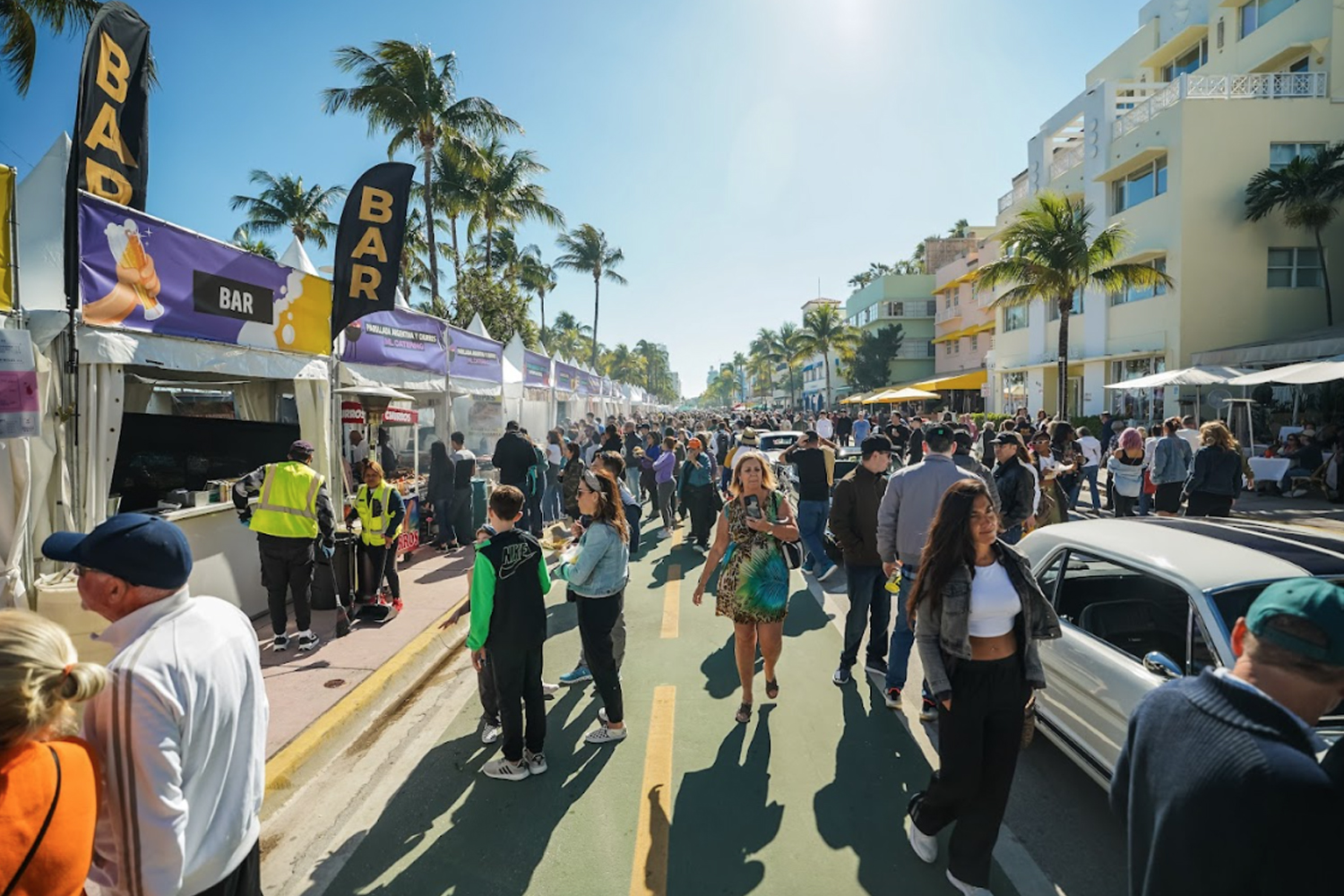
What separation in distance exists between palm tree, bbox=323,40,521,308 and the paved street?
21.5 m

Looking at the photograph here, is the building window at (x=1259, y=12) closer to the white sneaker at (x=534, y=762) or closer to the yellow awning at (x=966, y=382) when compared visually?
the yellow awning at (x=966, y=382)

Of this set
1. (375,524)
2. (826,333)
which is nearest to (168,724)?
(375,524)

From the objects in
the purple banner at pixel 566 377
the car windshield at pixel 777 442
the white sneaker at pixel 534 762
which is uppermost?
the purple banner at pixel 566 377

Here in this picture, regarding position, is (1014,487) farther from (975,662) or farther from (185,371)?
(185,371)

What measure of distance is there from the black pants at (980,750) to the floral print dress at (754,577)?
1.60 meters

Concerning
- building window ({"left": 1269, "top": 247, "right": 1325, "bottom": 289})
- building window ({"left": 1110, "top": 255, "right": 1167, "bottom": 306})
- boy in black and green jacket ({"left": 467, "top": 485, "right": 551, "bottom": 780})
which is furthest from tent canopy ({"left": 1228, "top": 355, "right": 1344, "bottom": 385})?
boy in black and green jacket ({"left": 467, "top": 485, "right": 551, "bottom": 780})

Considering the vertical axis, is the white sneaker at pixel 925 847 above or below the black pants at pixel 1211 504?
below

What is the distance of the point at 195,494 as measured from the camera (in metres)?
6.68

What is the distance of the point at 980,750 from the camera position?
9.45 ft

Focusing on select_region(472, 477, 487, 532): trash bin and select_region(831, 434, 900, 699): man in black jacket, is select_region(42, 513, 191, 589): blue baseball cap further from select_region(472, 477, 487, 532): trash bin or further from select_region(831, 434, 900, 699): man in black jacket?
select_region(472, 477, 487, 532): trash bin

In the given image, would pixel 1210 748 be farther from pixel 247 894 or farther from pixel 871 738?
pixel 871 738

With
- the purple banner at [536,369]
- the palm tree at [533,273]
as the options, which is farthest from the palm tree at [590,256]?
the purple banner at [536,369]

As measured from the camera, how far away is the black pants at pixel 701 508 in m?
9.89

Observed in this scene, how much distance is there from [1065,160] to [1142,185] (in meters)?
5.08
